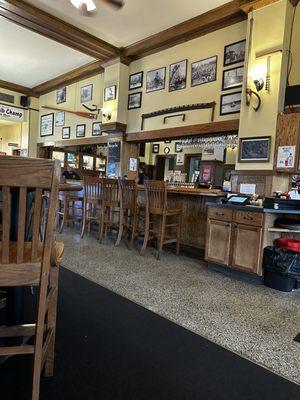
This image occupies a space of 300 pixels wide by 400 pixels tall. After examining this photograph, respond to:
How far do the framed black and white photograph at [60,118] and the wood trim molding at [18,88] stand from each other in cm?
144

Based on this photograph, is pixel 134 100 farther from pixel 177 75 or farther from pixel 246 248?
pixel 246 248

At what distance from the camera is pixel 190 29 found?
192 inches

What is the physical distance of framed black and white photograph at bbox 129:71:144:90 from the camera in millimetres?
6075

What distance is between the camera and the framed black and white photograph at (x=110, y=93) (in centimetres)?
629

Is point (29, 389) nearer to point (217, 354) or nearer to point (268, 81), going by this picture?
point (217, 354)

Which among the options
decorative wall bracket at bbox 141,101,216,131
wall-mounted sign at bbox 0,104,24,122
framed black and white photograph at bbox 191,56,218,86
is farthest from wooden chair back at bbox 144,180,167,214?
wall-mounted sign at bbox 0,104,24,122

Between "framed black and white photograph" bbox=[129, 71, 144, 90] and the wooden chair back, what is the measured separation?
10.2ft

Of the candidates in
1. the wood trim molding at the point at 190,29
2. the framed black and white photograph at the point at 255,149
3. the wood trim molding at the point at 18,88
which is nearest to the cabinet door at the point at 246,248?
the framed black and white photograph at the point at 255,149

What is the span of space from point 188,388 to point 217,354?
399 millimetres

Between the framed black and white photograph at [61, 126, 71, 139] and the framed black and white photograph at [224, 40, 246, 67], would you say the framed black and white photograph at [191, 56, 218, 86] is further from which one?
the framed black and white photograph at [61, 126, 71, 139]

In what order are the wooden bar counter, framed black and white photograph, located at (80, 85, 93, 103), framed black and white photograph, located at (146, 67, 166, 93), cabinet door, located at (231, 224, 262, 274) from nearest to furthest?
cabinet door, located at (231, 224, 262, 274) → the wooden bar counter → framed black and white photograph, located at (146, 67, 166, 93) → framed black and white photograph, located at (80, 85, 93, 103)

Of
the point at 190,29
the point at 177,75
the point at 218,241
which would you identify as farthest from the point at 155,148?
the point at 218,241

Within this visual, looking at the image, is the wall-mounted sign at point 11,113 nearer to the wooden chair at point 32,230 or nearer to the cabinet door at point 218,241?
the cabinet door at point 218,241

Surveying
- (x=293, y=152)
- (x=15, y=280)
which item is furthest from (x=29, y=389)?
(x=293, y=152)
